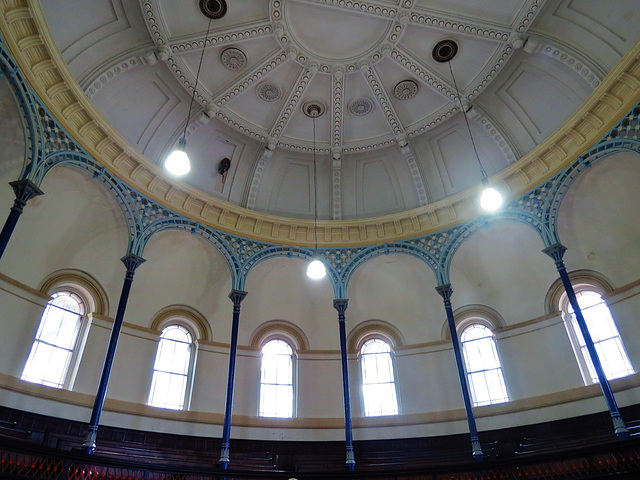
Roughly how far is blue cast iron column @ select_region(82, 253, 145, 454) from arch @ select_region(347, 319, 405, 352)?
729cm

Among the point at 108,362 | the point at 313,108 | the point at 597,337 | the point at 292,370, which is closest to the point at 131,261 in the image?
the point at 108,362

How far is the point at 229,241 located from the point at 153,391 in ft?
16.4

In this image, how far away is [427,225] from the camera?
15.4 metres

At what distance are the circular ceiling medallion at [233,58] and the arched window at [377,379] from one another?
983 centimetres

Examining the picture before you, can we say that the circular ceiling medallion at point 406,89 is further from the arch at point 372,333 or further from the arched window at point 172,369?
the arched window at point 172,369

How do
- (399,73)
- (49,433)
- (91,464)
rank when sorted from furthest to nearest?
(399,73) < (49,433) < (91,464)

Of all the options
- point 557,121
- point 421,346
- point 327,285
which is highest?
point 557,121

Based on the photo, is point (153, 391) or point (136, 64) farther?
point (153, 391)

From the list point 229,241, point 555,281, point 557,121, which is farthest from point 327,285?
point 557,121

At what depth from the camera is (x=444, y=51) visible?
13.6 m

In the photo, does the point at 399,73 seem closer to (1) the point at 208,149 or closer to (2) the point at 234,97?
(2) the point at 234,97

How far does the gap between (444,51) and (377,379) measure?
33.9 ft

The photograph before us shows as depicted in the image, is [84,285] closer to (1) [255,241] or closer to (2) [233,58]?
(1) [255,241]

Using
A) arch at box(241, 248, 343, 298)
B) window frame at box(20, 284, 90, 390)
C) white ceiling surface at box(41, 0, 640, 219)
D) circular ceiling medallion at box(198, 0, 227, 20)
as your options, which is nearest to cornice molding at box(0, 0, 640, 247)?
arch at box(241, 248, 343, 298)
